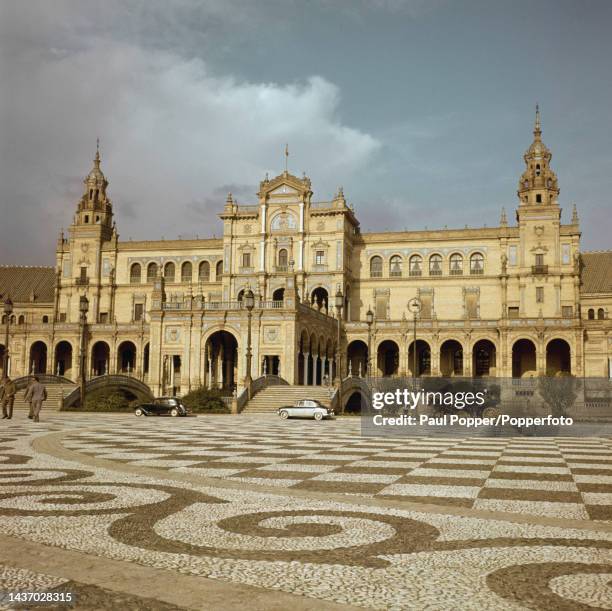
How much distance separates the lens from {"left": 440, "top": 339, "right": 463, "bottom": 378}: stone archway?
6806 cm

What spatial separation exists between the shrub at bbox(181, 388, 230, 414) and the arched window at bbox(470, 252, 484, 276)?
39.0 metres

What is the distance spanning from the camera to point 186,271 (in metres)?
78.3

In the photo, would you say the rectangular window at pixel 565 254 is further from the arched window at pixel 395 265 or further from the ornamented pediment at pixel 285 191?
the ornamented pediment at pixel 285 191

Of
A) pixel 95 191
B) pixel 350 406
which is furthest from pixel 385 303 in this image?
pixel 95 191

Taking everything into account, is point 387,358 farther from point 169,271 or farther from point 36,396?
point 36,396

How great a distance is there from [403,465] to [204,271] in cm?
6700

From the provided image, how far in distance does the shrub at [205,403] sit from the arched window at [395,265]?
37.7 m

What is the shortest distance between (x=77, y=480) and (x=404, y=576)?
571 centimetres

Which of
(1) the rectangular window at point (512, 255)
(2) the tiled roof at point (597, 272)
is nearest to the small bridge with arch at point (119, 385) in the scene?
(1) the rectangular window at point (512, 255)

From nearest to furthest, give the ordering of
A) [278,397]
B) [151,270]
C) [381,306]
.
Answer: [278,397] < [381,306] < [151,270]

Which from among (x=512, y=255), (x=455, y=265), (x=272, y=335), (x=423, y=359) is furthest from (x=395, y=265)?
(x=272, y=335)

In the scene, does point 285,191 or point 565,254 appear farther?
point 285,191

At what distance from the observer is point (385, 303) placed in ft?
235

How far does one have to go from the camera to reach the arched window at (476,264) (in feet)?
229
